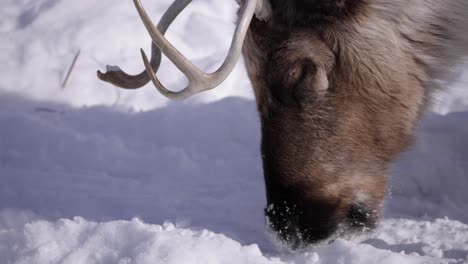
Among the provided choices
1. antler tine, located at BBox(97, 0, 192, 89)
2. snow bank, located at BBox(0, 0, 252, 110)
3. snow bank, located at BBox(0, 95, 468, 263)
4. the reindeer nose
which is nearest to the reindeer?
the reindeer nose

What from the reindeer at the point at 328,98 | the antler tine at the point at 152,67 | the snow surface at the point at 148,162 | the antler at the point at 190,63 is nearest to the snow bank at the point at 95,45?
the snow surface at the point at 148,162

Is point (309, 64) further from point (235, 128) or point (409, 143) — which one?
point (235, 128)

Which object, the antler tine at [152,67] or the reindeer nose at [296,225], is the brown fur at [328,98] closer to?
the reindeer nose at [296,225]

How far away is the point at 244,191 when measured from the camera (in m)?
4.22

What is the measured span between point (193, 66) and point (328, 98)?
0.77 meters

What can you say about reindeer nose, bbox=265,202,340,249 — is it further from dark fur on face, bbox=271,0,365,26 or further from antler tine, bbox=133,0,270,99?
dark fur on face, bbox=271,0,365,26

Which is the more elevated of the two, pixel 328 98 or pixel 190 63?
pixel 190 63

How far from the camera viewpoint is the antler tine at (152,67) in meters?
3.62

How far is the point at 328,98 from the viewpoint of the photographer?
11.0 feet

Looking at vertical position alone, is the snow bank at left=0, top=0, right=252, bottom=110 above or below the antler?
below

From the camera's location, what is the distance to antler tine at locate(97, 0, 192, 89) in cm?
362

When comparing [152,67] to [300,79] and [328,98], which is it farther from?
[328,98]

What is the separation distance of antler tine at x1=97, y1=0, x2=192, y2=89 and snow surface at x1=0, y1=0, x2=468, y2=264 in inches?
30.1

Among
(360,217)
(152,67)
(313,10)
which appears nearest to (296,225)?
(360,217)
